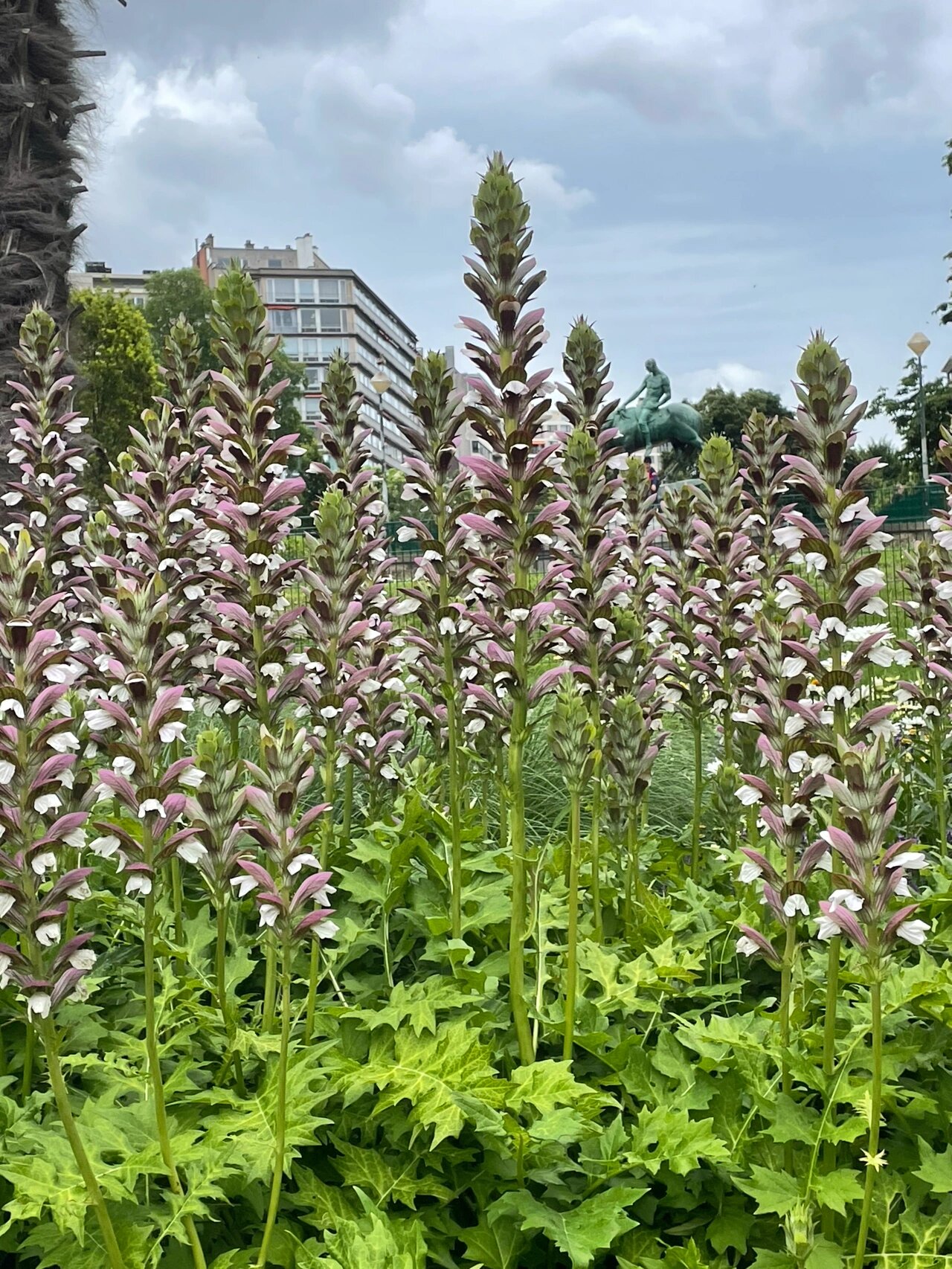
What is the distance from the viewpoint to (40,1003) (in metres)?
2.15

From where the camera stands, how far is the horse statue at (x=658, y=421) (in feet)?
109

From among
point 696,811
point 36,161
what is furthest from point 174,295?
point 696,811

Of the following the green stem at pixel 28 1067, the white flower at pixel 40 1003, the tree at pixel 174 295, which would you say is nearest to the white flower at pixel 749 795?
the white flower at pixel 40 1003

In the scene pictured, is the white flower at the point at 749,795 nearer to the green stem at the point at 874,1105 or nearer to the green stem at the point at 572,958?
the green stem at the point at 572,958

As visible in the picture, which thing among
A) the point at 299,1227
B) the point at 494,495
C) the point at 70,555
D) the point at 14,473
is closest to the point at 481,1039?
the point at 299,1227

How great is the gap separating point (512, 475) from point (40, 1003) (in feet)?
6.21

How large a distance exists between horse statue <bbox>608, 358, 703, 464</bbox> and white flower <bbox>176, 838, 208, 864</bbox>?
30.3 meters

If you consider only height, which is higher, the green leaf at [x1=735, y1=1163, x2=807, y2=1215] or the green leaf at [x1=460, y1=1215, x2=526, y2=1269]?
the green leaf at [x1=735, y1=1163, x2=807, y2=1215]

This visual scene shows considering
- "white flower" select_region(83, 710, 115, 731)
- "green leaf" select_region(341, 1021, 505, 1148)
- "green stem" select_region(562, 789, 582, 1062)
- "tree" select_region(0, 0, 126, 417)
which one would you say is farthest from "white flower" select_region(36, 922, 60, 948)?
"tree" select_region(0, 0, 126, 417)

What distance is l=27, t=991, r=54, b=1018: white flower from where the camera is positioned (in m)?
2.15

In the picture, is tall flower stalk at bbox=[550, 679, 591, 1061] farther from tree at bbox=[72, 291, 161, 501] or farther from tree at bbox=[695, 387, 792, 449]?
tree at bbox=[695, 387, 792, 449]

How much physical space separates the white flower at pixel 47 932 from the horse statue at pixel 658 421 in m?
30.7

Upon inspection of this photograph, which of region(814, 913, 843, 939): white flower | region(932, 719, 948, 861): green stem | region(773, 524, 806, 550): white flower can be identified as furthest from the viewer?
region(932, 719, 948, 861): green stem

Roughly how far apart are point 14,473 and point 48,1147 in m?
6.07
